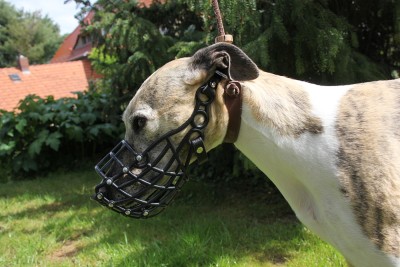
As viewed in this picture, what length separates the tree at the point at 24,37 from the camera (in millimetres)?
45125

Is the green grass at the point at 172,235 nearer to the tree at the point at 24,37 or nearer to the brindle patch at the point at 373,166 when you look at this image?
the brindle patch at the point at 373,166

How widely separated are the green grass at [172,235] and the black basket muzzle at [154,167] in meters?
1.63

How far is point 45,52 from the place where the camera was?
50406 millimetres

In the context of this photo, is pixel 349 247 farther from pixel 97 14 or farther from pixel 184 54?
pixel 97 14

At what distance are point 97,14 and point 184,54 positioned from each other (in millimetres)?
1931

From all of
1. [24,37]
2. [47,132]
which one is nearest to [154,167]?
[47,132]

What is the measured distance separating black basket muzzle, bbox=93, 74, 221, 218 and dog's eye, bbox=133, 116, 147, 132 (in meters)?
0.10

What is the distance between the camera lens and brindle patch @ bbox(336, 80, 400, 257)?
186 cm

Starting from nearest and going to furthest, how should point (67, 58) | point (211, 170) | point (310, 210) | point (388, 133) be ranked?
point (388, 133) → point (310, 210) → point (211, 170) → point (67, 58)

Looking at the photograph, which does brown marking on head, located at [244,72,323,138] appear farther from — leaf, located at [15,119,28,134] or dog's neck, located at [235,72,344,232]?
leaf, located at [15,119,28,134]

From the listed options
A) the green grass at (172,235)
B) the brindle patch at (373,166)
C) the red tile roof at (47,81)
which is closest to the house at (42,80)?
the red tile roof at (47,81)

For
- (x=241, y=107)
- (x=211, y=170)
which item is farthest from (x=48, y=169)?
(x=241, y=107)

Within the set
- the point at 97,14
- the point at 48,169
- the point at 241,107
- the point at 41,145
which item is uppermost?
the point at 97,14

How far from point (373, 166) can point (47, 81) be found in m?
24.7
